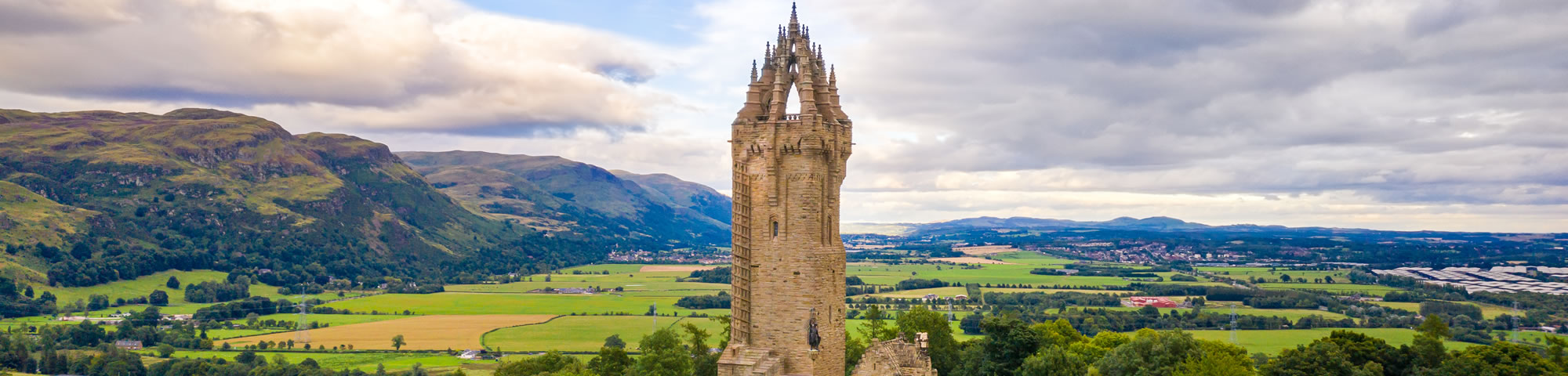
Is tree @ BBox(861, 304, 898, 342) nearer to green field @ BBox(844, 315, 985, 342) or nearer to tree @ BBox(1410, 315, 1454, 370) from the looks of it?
tree @ BBox(1410, 315, 1454, 370)

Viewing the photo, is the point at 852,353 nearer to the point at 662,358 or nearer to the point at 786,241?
the point at 662,358

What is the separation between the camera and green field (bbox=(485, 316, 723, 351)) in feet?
363

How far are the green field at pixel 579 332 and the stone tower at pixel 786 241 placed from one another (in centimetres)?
7437

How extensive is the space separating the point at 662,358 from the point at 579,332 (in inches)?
2755

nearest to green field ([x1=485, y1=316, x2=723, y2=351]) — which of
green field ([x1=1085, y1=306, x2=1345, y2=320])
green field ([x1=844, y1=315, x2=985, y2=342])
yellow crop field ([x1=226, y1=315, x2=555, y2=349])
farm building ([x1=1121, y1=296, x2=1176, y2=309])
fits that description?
yellow crop field ([x1=226, y1=315, x2=555, y2=349])

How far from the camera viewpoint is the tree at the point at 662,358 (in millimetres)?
56906

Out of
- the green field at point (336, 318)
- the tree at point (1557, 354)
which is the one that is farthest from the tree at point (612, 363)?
the green field at point (336, 318)

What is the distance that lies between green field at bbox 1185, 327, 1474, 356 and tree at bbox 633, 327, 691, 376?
60444mm

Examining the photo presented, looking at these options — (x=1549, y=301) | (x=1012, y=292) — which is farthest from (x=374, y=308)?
(x=1549, y=301)

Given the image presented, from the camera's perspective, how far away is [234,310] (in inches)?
5615

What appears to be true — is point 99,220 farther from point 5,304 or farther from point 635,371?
point 635,371

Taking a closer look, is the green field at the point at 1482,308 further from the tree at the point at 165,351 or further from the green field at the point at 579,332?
the tree at the point at 165,351

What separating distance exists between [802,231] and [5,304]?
491 feet

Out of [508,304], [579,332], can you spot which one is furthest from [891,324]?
[508,304]
